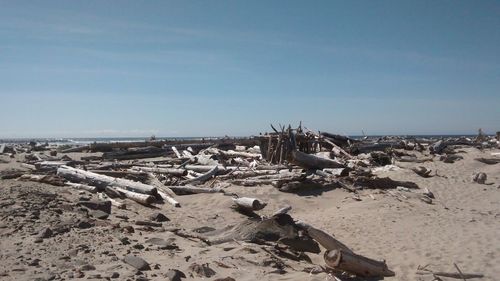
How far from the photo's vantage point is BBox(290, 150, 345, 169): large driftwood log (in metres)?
13.1

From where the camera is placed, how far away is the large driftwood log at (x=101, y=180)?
1062 centimetres

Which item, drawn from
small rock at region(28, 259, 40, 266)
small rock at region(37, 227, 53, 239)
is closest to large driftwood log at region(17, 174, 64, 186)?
small rock at region(37, 227, 53, 239)

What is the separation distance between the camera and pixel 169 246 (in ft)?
20.9

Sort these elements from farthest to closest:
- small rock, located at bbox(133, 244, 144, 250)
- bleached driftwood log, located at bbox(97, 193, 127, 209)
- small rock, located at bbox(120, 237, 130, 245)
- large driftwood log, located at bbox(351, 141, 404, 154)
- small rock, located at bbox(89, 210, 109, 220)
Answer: large driftwood log, located at bbox(351, 141, 404, 154) → bleached driftwood log, located at bbox(97, 193, 127, 209) → small rock, located at bbox(89, 210, 109, 220) → small rock, located at bbox(120, 237, 130, 245) → small rock, located at bbox(133, 244, 144, 250)

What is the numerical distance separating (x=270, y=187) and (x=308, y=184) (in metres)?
1.11

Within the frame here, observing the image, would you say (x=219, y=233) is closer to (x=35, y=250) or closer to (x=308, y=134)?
(x=35, y=250)

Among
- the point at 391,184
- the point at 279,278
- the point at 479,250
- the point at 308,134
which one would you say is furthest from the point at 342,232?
the point at 308,134

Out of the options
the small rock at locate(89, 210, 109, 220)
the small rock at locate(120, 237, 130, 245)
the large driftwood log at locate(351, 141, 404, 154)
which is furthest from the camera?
the large driftwood log at locate(351, 141, 404, 154)

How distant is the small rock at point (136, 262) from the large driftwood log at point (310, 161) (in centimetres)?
819

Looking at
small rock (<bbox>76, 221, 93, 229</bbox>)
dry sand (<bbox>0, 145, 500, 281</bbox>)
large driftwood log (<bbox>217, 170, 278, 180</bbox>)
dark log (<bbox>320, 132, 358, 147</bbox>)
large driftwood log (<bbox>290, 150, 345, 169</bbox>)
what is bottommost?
dry sand (<bbox>0, 145, 500, 281</bbox>)

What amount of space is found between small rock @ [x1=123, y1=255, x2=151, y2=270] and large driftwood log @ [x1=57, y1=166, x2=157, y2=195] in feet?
16.5

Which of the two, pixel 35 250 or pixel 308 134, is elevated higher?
pixel 308 134

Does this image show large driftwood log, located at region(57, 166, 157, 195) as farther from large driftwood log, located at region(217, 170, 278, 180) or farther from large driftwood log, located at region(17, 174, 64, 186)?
large driftwood log, located at region(217, 170, 278, 180)

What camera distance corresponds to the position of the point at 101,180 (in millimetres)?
11516
